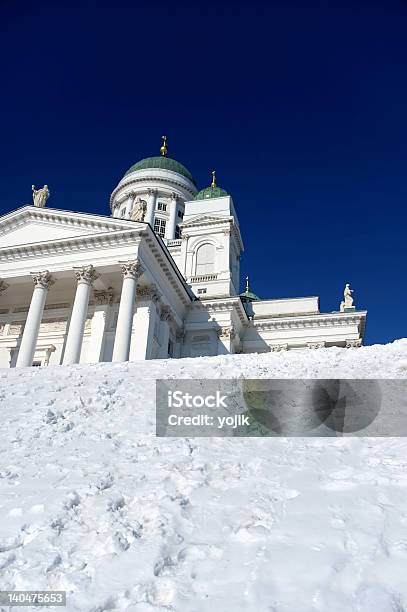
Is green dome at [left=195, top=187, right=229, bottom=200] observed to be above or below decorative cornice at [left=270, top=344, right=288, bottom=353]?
above

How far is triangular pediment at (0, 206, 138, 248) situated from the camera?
31.6m

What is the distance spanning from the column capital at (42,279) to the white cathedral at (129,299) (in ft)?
0.21

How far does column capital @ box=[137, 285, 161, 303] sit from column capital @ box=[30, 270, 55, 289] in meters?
5.52

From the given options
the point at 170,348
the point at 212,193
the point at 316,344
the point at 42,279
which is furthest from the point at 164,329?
the point at 212,193

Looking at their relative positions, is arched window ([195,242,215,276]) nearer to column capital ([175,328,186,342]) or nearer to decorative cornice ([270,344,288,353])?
column capital ([175,328,186,342])

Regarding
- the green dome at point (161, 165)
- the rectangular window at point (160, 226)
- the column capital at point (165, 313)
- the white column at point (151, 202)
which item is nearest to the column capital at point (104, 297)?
the column capital at point (165, 313)

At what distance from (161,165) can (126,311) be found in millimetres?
37540

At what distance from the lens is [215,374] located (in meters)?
13.9

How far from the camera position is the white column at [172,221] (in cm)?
5566

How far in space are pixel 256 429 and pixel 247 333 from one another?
3127cm

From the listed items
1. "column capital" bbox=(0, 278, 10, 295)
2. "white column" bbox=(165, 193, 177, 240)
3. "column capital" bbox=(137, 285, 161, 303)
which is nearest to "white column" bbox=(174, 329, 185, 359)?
"column capital" bbox=(137, 285, 161, 303)

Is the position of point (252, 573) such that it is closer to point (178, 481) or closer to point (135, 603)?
point (135, 603)

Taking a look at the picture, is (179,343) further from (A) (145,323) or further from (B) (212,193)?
(B) (212,193)

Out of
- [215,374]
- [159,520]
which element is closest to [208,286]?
[215,374]
